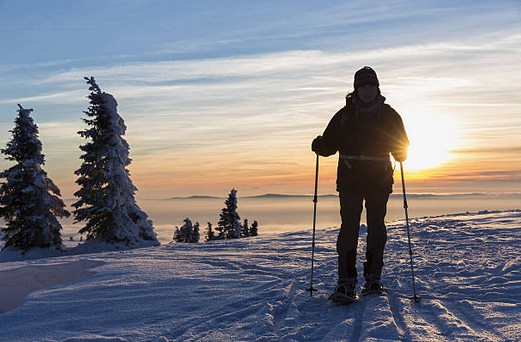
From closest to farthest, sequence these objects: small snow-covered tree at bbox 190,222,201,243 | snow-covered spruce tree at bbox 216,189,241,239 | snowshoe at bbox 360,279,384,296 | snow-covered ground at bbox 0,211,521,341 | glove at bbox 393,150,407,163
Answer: snow-covered ground at bbox 0,211,521,341 < snowshoe at bbox 360,279,384,296 < glove at bbox 393,150,407,163 < snow-covered spruce tree at bbox 216,189,241,239 < small snow-covered tree at bbox 190,222,201,243

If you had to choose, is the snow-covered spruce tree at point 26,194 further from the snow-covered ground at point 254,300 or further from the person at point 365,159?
the person at point 365,159

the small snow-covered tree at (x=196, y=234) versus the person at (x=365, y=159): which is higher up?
the person at (x=365, y=159)

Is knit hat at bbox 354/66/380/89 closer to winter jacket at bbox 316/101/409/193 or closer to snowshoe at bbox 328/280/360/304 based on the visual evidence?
winter jacket at bbox 316/101/409/193

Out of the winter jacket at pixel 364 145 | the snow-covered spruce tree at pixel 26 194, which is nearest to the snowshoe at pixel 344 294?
the winter jacket at pixel 364 145

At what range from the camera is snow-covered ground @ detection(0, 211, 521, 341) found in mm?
4266

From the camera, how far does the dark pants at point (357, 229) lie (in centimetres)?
577

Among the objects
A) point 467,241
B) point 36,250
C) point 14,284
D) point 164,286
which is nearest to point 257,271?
point 164,286

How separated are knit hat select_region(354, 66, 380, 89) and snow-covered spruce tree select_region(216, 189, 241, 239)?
43.1 m

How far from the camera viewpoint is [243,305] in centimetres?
522

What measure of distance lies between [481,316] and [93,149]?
76.0 ft

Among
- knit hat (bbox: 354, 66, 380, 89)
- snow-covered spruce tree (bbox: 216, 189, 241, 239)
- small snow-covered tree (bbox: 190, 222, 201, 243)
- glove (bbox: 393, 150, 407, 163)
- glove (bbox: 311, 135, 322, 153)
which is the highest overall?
knit hat (bbox: 354, 66, 380, 89)

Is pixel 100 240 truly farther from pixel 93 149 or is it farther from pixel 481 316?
pixel 481 316

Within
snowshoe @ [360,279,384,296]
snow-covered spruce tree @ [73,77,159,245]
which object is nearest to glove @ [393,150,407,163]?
snowshoe @ [360,279,384,296]

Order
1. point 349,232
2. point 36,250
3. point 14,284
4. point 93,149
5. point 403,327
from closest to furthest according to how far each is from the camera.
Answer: point 403,327 → point 349,232 → point 14,284 → point 93,149 → point 36,250
